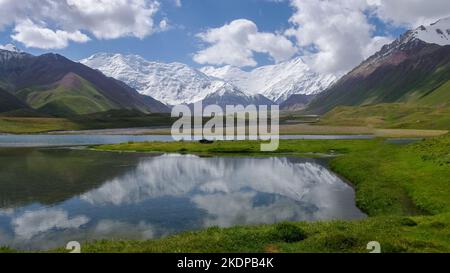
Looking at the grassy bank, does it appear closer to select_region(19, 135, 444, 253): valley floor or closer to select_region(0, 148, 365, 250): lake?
select_region(19, 135, 444, 253): valley floor

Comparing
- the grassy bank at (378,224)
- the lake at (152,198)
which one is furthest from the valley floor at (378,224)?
the lake at (152,198)

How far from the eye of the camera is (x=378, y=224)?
3516 cm

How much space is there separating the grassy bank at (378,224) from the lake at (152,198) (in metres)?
4.03

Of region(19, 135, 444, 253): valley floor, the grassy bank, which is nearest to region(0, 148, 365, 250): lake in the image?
the grassy bank

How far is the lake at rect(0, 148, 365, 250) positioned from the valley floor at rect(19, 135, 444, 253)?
4.31 meters

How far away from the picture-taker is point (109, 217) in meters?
46.2

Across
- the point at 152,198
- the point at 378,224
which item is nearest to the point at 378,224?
the point at 378,224

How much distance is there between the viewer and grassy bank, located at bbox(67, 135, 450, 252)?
28141 millimetres

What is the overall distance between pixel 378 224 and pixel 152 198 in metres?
31.6

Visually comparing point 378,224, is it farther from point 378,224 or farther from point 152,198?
point 152,198

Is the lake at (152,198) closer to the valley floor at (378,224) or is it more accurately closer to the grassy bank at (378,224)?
the grassy bank at (378,224)

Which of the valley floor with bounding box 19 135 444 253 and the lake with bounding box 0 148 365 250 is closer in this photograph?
the valley floor with bounding box 19 135 444 253

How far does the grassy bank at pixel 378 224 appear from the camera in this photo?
2814cm
